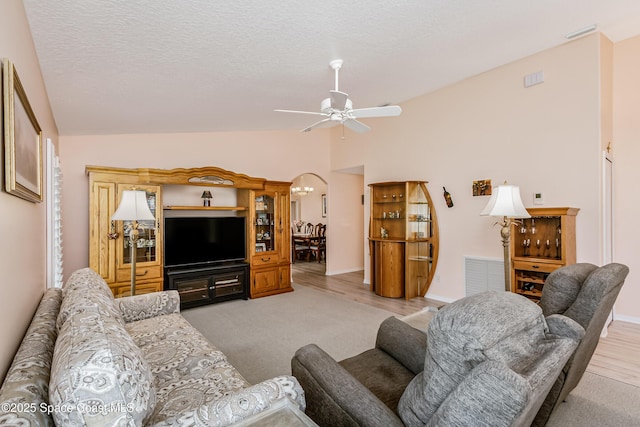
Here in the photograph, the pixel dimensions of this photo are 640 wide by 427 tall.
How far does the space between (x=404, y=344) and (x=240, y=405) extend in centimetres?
115

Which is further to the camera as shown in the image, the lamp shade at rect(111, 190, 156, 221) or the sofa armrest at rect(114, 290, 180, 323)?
the lamp shade at rect(111, 190, 156, 221)

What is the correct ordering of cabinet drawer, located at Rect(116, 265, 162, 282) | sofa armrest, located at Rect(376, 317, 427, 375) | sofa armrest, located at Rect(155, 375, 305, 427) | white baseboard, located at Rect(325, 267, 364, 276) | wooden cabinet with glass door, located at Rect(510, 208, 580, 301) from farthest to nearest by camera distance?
white baseboard, located at Rect(325, 267, 364, 276) → cabinet drawer, located at Rect(116, 265, 162, 282) → wooden cabinet with glass door, located at Rect(510, 208, 580, 301) → sofa armrest, located at Rect(376, 317, 427, 375) → sofa armrest, located at Rect(155, 375, 305, 427)

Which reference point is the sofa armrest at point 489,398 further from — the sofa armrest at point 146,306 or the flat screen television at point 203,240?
the flat screen television at point 203,240

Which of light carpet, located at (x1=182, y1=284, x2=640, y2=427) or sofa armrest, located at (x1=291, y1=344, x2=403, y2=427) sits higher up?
sofa armrest, located at (x1=291, y1=344, x2=403, y2=427)

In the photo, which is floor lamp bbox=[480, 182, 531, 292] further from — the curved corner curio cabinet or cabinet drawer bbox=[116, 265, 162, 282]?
cabinet drawer bbox=[116, 265, 162, 282]

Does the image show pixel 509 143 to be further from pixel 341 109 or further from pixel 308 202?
pixel 308 202

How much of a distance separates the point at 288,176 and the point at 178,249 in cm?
268

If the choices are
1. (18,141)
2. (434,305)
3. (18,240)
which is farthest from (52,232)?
(434,305)

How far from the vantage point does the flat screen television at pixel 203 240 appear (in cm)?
468

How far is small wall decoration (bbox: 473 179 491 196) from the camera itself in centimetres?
453

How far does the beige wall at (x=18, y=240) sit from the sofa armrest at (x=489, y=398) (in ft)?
5.47

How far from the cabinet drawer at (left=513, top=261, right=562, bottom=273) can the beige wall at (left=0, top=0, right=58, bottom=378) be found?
14.8 feet

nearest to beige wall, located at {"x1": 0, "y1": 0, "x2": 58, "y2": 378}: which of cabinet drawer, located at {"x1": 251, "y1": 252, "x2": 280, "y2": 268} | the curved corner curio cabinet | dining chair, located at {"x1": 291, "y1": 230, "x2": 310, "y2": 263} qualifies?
cabinet drawer, located at {"x1": 251, "y1": 252, "x2": 280, "y2": 268}

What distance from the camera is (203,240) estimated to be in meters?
4.95
